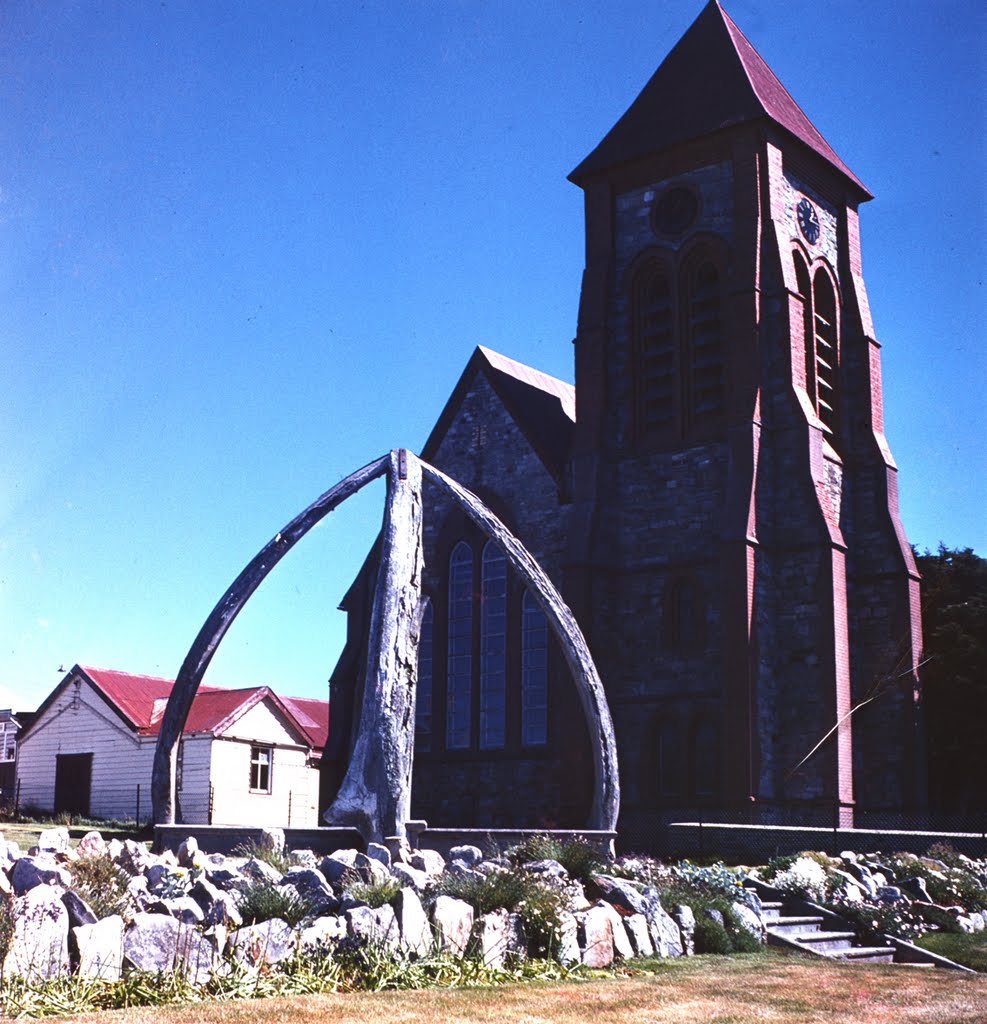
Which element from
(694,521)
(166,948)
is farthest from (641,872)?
(694,521)

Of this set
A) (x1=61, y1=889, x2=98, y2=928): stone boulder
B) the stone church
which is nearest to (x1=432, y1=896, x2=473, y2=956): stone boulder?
(x1=61, y1=889, x2=98, y2=928): stone boulder

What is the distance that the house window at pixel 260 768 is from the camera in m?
47.2

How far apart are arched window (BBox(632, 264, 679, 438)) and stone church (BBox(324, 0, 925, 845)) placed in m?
0.07

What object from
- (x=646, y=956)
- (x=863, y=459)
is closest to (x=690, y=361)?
(x=863, y=459)

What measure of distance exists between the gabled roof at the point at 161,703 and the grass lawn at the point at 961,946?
3174 cm

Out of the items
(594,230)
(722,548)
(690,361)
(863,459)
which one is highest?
(594,230)

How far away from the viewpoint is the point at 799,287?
1422 inches

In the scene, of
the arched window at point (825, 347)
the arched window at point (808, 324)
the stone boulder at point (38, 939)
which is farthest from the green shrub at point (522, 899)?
the arched window at point (825, 347)

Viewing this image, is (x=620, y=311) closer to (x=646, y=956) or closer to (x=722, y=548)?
(x=722, y=548)

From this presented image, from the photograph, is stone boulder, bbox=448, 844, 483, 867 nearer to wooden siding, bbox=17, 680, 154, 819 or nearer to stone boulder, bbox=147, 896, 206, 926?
stone boulder, bbox=147, 896, 206, 926

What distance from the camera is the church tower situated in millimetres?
31844

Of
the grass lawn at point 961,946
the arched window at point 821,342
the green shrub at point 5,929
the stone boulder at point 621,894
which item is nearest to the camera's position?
the green shrub at point 5,929

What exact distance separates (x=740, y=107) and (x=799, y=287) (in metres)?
4.91

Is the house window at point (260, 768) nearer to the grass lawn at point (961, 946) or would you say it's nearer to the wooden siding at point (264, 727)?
the wooden siding at point (264, 727)
